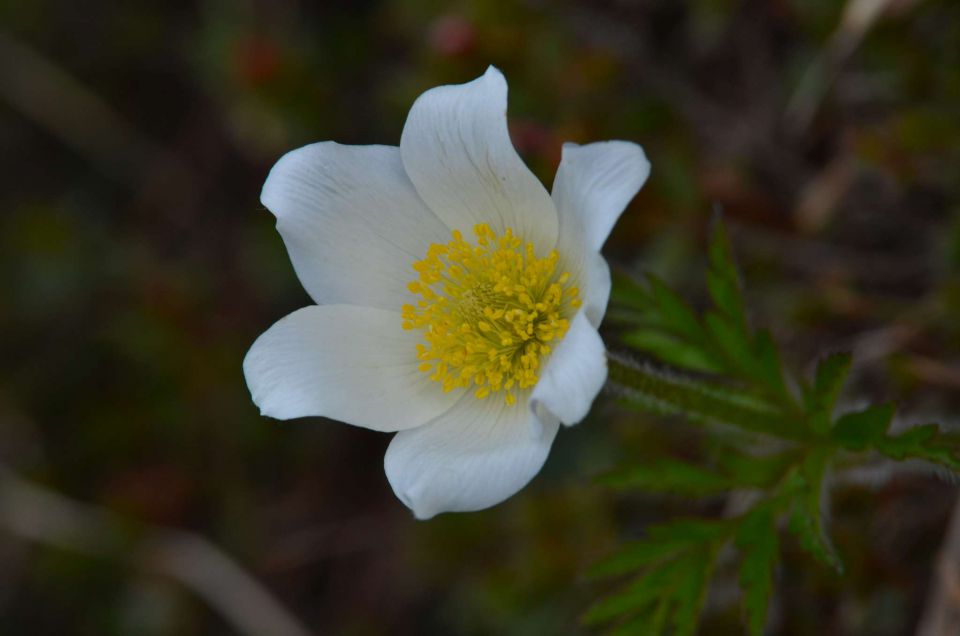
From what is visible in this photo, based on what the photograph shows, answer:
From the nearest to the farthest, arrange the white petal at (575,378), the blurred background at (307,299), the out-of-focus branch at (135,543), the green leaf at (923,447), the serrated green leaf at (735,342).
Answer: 1. the white petal at (575,378)
2. the green leaf at (923,447)
3. the serrated green leaf at (735,342)
4. the blurred background at (307,299)
5. the out-of-focus branch at (135,543)

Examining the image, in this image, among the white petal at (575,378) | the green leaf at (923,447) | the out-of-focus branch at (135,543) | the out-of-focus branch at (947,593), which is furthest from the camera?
the out-of-focus branch at (135,543)

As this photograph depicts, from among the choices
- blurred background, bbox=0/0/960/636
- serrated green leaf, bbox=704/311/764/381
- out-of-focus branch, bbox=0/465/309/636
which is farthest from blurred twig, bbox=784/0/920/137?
out-of-focus branch, bbox=0/465/309/636

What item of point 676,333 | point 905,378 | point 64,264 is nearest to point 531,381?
point 676,333

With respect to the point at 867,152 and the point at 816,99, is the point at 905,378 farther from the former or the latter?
the point at 816,99

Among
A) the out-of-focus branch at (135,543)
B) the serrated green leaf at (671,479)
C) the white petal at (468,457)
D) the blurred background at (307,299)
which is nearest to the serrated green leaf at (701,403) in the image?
the serrated green leaf at (671,479)

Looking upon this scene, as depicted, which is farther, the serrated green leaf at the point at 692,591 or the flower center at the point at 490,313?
the flower center at the point at 490,313

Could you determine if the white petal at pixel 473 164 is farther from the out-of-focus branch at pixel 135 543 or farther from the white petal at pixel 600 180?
the out-of-focus branch at pixel 135 543

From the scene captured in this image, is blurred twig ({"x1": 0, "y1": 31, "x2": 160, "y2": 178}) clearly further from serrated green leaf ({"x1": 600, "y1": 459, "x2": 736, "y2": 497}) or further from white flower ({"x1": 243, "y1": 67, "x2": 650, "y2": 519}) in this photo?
serrated green leaf ({"x1": 600, "y1": 459, "x2": 736, "y2": 497})

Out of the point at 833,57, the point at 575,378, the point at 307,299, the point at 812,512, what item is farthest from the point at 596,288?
the point at 307,299

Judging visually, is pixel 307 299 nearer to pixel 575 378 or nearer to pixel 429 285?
pixel 429 285
